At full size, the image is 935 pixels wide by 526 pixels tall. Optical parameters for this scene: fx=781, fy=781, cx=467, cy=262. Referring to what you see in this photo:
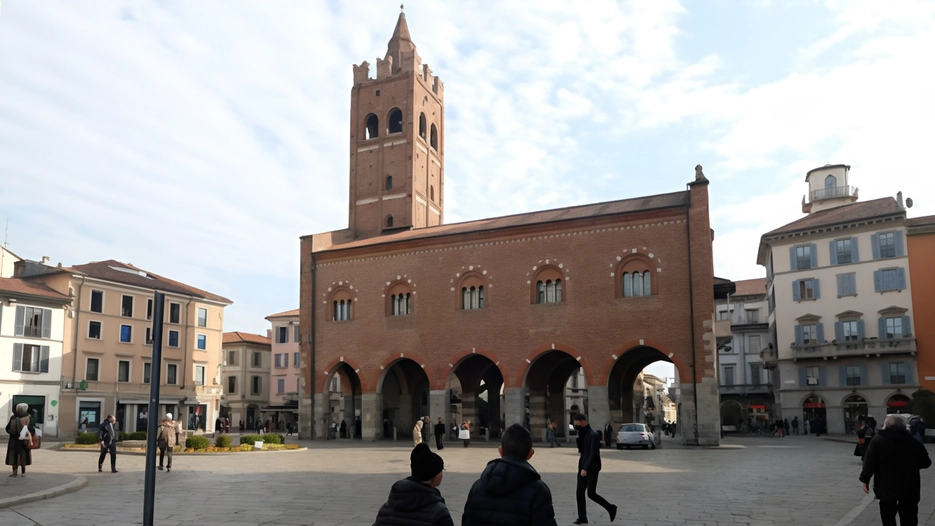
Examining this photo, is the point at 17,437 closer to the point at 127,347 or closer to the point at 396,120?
the point at 127,347

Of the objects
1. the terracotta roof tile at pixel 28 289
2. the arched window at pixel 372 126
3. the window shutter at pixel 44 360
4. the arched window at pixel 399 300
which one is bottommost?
the window shutter at pixel 44 360

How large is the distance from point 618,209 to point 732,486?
71.6 feet

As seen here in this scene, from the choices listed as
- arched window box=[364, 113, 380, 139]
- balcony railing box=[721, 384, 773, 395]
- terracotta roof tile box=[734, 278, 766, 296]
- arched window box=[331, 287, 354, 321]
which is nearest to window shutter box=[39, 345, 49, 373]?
arched window box=[331, 287, 354, 321]

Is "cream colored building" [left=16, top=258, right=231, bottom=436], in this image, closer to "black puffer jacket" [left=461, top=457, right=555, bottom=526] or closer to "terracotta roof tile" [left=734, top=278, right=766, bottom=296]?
"black puffer jacket" [left=461, top=457, right=555, bottom=526]

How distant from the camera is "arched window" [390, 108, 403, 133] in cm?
5369

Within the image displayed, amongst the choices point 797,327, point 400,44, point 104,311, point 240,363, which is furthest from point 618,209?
point 240,363

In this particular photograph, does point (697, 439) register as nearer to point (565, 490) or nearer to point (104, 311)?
point (565, 490)

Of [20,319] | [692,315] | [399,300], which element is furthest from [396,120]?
[692,315]

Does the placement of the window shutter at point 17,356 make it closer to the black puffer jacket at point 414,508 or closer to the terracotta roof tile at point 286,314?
the terracotta roof tile at point 286,314

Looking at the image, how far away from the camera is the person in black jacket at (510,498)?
15.8ft

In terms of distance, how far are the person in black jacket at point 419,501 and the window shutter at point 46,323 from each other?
44281 millimetres

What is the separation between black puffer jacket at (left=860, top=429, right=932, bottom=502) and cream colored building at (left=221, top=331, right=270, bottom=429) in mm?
62948

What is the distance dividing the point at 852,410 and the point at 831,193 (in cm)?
1877

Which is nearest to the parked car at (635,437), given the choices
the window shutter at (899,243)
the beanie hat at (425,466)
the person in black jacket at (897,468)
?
the person in black jacket at (897,468)
